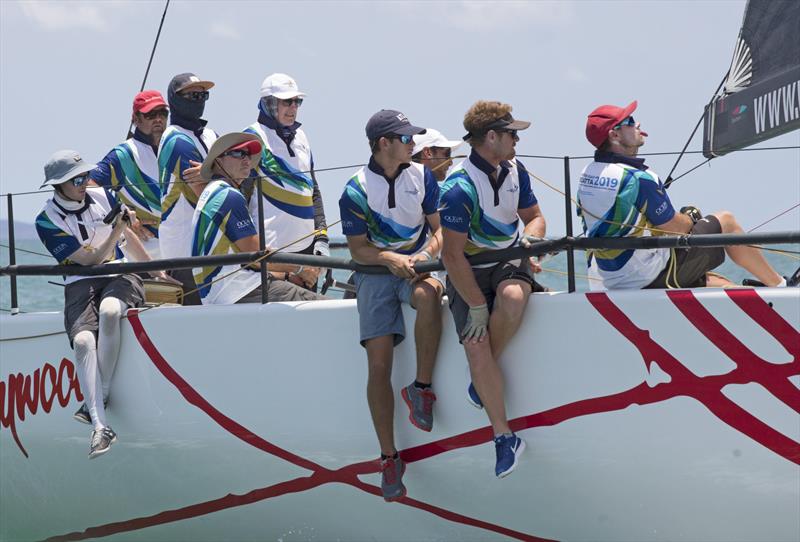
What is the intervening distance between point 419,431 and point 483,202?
3.31 ft

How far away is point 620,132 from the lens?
4895 mm

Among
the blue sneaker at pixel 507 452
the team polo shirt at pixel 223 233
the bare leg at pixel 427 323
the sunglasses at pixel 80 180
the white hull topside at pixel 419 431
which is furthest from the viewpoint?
the sunglasses at pixel 80 180

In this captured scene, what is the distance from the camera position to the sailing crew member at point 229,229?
5574 mm

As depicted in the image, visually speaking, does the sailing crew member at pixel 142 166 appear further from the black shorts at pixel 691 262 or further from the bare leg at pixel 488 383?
the black shorts at pixel 691 262

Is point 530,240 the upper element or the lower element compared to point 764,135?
lower

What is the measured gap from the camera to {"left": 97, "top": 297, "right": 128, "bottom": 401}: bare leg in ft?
19.0

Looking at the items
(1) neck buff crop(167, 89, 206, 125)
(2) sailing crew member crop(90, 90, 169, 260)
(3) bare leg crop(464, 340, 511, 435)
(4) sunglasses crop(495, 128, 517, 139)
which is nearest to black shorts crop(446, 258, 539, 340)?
(3) bare leg crop(464, 340, 511, 435)

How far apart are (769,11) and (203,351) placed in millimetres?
3313

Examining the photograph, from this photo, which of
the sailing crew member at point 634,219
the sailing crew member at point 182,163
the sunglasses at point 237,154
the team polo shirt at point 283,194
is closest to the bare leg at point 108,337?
the sailing crew member at point 182,163

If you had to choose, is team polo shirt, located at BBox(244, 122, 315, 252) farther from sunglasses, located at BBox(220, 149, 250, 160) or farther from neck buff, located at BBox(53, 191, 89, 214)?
neck buff, located at BBox(53, 191, 89, 214)

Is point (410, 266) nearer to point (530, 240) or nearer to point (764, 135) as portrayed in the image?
point (530, 240)

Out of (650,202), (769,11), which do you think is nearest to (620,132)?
(650,202)

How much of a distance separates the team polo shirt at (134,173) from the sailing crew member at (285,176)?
888mm

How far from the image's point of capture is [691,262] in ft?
16.0
